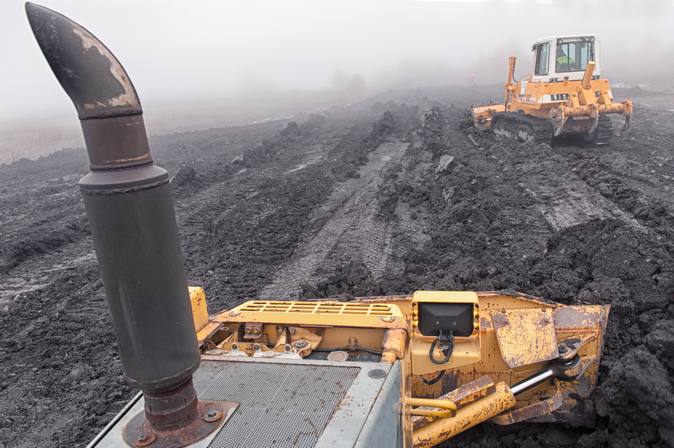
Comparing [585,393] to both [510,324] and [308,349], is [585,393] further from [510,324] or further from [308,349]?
[308,349]

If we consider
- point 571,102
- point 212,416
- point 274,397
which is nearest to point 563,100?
point 571,102

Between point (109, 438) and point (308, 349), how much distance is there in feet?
3.65

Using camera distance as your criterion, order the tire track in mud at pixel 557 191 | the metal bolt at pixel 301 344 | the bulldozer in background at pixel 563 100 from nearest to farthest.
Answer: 1. the metal bolt at pixel 301 344
2. the tire track in mud at pixel 557 191
3. the bulldozer in background at pixel 563 100

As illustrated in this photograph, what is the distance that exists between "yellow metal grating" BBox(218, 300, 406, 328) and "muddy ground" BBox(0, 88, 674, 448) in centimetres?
160

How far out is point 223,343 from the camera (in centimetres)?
285

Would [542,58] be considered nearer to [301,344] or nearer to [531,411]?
[531,411]

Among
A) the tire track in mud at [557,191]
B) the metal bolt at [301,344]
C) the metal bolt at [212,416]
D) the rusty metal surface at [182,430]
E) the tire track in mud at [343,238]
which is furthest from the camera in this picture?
the tire track in mud at [557,191]

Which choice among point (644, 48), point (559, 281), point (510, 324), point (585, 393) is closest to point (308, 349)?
point (510, 324)

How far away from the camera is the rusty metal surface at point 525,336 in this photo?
349 centimetres

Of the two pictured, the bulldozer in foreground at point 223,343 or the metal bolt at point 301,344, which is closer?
the bulldozer in foreground at point 223,343

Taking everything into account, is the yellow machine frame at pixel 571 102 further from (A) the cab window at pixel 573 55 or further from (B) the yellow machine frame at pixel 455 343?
(B) the yellow machine frame at pixel 455 343

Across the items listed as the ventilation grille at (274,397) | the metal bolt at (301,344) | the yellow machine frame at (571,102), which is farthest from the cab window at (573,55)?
the ventilation grille at (274,397)

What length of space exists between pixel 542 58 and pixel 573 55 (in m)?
Result: 0.80

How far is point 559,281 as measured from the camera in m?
5.36
